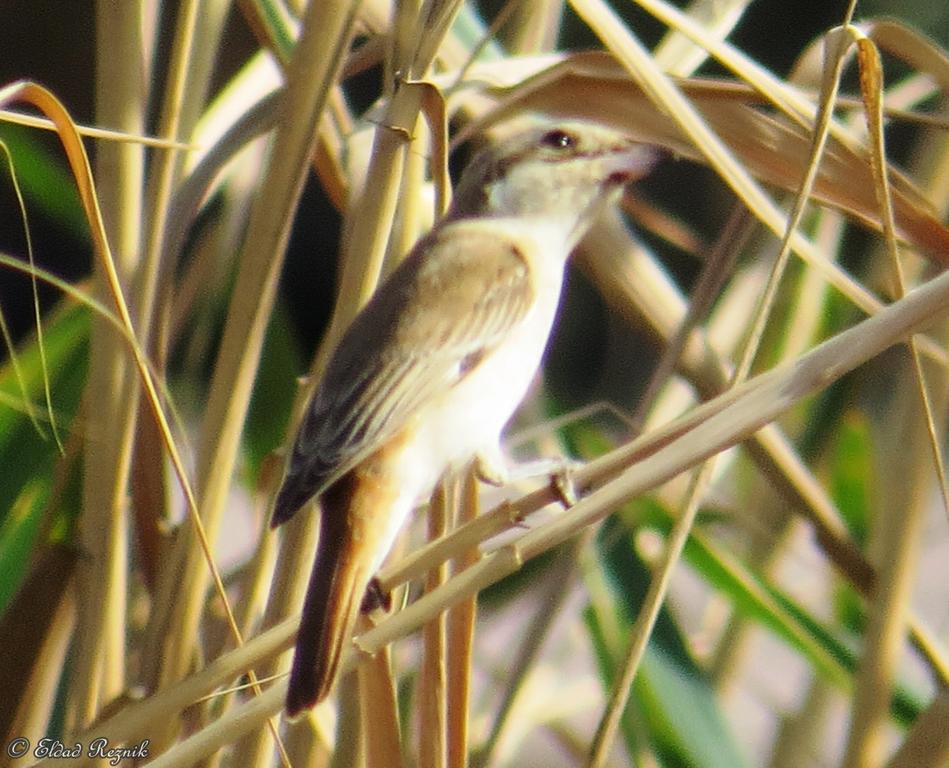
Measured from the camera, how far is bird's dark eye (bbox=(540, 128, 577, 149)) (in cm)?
185

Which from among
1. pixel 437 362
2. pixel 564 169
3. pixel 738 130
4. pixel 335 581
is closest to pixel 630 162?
pixel 564 169

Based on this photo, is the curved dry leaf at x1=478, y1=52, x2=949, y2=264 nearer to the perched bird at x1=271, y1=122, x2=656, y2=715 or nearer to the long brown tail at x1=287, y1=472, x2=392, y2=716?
the perched bird at x1=271, y1=122, x2=656, y2=715

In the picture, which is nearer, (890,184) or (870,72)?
(870,72)

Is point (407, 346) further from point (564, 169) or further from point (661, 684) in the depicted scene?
point (661, 684)

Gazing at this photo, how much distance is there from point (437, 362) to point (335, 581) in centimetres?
35

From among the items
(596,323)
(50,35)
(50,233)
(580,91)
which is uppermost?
(580,91)

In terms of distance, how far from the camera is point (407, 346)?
1678 millimetres

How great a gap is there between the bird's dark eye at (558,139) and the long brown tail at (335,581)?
544 millimetres

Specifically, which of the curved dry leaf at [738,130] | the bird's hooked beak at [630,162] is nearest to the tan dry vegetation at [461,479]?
the curved dry leaf at [738,130]

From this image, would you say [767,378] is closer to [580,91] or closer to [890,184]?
[890,184]

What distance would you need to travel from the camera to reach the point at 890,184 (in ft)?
4.95

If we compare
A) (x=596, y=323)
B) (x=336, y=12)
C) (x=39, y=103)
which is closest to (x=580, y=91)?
(x=336, y=12)

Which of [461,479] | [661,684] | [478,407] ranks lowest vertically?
[661,684]

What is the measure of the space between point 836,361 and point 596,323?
14.1ft
